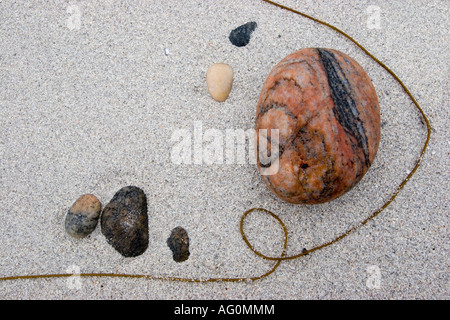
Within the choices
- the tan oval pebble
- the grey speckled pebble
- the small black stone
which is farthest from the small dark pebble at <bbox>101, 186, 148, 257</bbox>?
the small black stone

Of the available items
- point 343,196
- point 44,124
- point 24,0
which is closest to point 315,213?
point 343,196

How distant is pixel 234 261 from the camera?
188 centimetres

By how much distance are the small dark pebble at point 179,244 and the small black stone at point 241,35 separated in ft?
3.57

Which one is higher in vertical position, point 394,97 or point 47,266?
point 394,97

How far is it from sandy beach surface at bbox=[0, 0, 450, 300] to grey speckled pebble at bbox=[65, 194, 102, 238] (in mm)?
64

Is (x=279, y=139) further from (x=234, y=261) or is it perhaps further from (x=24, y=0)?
(x=24, y=0)

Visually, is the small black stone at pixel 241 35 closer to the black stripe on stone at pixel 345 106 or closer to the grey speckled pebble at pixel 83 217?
the black stripe on stone at pixel 345 106

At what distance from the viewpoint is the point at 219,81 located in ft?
6.48

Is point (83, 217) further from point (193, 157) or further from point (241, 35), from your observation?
point (241, 35)

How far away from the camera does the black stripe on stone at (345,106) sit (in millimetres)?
1637

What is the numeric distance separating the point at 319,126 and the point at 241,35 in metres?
0.77

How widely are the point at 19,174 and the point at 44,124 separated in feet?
1.02

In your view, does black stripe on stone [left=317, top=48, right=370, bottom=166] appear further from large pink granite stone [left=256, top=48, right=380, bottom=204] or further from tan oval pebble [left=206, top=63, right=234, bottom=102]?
tan oval pebble [left=206, top=63, right=234, bottom=102]

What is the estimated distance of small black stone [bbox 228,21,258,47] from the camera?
80.6 inches
